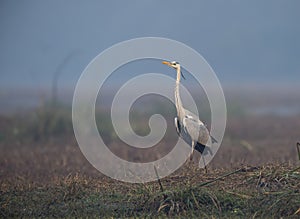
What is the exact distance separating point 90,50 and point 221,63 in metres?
13.3

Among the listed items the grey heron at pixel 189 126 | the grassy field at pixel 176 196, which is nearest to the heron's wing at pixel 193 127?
the grey heron at pixel 189 126

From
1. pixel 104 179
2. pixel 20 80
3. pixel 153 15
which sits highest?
pixel 104 179

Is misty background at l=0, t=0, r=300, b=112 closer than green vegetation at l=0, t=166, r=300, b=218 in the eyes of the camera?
No

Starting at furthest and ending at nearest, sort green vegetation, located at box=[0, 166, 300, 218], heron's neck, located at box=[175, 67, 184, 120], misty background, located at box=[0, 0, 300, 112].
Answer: misty background, located at box=[0, 0, 300, 112]
heron's neck, located at box=[175, 67, 184, 120]
green vegetation, located at box=[0, 166, 300, 218]

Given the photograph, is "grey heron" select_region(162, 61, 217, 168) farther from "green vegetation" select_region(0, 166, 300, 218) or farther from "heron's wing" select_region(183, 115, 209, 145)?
"green vegetation" select_region(0, 166, 300, 218)

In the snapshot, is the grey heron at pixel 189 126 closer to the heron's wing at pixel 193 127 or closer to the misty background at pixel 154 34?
the heron's wing at pixel 193 127

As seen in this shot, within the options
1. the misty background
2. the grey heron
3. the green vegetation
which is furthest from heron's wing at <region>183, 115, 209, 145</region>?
the misty background

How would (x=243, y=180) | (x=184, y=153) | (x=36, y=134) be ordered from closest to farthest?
(x=243, y=180), (x=184, y=153), (x=36, y=134)

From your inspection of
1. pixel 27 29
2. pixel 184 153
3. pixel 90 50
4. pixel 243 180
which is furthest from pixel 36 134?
pixel 27 29

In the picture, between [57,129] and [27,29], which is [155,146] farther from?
[27,29]

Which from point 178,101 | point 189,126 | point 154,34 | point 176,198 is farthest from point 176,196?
point 154,34

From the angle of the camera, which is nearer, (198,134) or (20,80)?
(198,134)

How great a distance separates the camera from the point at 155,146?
14.9m

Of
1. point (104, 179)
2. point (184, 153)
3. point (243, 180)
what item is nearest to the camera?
point (243, 180)
